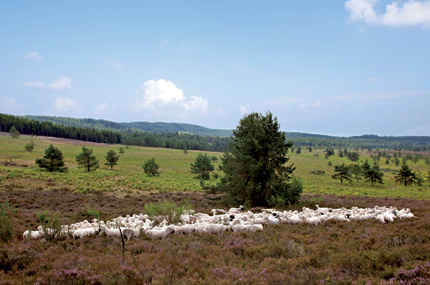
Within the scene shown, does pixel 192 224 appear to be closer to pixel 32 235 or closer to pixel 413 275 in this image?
pixel 32 235

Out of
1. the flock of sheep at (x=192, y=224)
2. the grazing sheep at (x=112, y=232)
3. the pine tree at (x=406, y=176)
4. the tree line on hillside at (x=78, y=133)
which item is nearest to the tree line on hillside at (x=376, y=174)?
the pine tree at (x=406, y=176)

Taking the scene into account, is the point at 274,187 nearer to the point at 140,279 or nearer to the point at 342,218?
the point at 342,218

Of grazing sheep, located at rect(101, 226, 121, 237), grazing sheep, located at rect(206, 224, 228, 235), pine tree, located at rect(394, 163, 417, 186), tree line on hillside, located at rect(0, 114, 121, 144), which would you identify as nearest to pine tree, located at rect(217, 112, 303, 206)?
grazing sheep, located at rect(206, 224, 228, 235)

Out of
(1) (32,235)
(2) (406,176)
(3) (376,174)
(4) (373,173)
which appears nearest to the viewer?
(1) (32,235)

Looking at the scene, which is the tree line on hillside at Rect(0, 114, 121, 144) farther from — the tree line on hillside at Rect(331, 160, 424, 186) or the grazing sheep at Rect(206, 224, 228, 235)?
the grazing sheep at Rect(206, 224, 228, 235)

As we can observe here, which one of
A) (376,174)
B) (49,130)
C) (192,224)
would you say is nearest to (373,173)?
(376,174)

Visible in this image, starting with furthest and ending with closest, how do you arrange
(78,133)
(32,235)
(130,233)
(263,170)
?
(78,133)
(263,170)
(130,233)
(32,235)

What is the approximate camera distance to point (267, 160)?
20.1 metres

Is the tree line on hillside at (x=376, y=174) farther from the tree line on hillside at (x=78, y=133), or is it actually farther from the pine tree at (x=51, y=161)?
the tree line on hillside at (x=78, y=133)

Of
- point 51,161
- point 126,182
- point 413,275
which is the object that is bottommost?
point 126,182

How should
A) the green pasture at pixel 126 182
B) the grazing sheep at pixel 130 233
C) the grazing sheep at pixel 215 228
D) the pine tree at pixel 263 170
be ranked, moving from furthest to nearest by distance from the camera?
the green pasture at pixel 126 182 → the pine tree at pixel 263 170 → the grazing sheep at pixel 215 228 → the grazing sheep at pixel 130 233

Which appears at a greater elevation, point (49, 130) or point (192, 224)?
point (49, 130)

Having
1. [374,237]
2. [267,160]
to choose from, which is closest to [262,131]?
[267,160]

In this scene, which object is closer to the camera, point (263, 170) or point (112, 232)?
point (112, 232)
